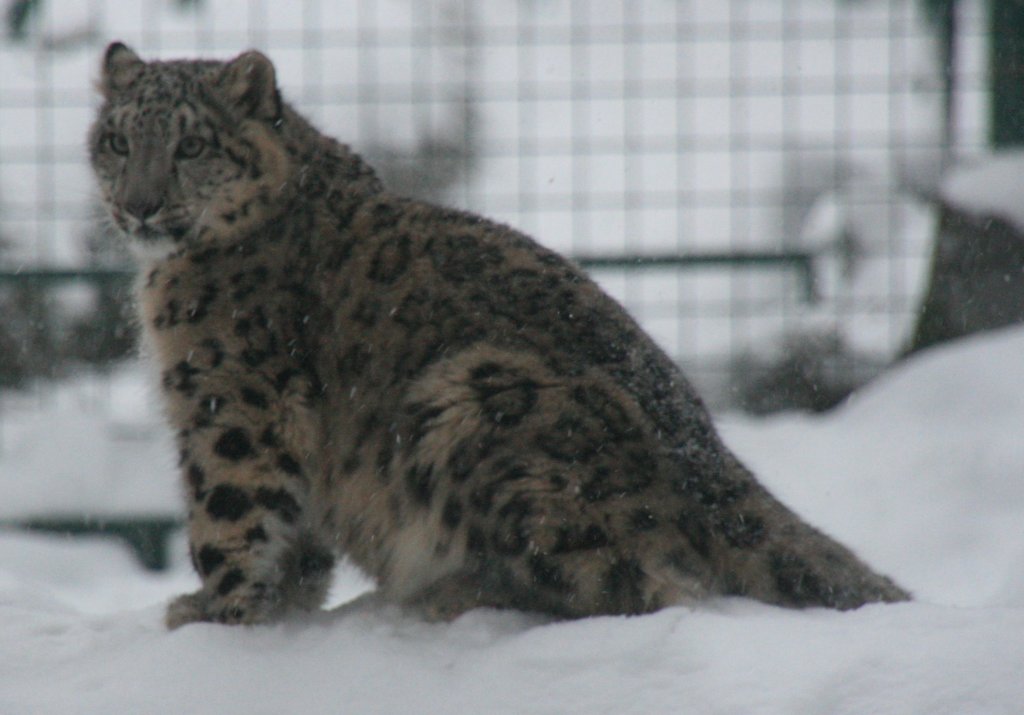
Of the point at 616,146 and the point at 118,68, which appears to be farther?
the point at 616,146

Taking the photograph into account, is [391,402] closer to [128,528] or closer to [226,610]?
[226,610]

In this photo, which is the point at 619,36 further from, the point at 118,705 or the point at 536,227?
the point at 118,705

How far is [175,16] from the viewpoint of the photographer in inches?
313

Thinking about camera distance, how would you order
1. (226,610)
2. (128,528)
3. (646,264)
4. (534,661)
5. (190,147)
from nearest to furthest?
(534,661) → (226,610) → (190,147) → (128,528) → (646,264)

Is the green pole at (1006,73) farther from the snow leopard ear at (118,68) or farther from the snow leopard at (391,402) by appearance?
the snow leopard ear at (118,68)

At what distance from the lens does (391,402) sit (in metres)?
3.57

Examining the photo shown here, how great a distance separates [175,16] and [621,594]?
5.77 metres

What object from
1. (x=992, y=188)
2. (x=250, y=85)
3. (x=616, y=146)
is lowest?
(x=992, y=188)

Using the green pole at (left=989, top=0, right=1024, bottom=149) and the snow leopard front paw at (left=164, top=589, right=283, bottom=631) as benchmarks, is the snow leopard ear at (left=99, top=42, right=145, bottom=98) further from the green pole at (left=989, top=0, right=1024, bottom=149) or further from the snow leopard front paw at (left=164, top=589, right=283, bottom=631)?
the green pole at (left=989, top=0, right=1024, bottom=149)

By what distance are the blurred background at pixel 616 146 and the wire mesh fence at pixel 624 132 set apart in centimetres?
1

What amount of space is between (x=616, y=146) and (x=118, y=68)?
4235 mm

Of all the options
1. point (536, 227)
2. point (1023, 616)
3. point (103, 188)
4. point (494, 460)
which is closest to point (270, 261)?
point (103, 188)

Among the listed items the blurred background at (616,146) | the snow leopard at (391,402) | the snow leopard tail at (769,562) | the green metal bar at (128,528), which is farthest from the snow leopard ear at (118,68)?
the green metal bar at (128,528)

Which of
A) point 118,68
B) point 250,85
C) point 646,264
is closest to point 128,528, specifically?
point 646,264
